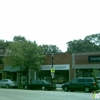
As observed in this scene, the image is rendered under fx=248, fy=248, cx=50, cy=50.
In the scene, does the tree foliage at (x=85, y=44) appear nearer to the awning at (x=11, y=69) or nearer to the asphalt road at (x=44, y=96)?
the awning at (x=11, y=69)

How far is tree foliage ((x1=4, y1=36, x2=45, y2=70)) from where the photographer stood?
1527 inches

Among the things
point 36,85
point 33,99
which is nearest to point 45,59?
point 36,85

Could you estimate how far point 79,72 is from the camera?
37.5 m

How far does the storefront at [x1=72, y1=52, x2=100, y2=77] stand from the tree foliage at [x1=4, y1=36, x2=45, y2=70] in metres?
5.85

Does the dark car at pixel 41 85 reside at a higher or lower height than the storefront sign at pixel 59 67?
lower

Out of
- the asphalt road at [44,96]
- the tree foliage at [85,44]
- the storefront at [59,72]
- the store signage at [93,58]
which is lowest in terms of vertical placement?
the asphalt road at [44,96]

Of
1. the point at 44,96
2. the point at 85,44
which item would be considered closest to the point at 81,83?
the point at 44,96

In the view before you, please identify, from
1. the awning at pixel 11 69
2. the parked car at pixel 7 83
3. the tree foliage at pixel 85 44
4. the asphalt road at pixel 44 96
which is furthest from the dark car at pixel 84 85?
the tree foliage at pixel 85 44

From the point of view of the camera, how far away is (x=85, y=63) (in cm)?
3634

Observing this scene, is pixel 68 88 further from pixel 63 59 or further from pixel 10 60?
pixel 10 60

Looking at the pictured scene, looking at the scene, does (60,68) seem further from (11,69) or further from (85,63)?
(11,69)

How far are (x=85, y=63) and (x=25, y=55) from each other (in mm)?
9789

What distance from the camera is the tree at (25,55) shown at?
38781 millimetres

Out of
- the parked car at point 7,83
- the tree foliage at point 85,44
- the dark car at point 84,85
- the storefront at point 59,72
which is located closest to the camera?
the dark car at point 84,85
